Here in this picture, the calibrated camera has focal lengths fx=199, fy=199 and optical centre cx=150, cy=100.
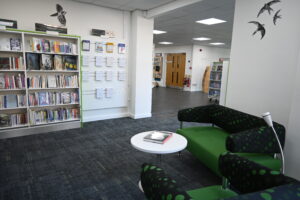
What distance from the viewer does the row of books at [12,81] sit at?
11.8 feet

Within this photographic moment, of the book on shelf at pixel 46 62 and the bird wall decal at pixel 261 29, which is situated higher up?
the bird wall decal at pixel 261 29

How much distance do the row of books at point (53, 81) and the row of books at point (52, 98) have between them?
0.16m

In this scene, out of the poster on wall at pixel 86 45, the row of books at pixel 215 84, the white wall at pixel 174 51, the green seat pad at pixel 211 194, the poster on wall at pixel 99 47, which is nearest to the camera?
the green seat pad at pixel 211 194

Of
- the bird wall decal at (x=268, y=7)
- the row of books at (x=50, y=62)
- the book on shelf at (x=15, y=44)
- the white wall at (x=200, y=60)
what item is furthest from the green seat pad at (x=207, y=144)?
the white wall at (x=200, y=60)

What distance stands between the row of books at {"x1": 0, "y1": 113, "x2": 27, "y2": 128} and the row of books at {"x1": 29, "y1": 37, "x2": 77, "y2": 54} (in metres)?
1.31

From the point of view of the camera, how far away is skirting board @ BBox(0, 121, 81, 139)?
374cm

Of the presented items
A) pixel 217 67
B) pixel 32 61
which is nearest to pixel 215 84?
pixel 217 67

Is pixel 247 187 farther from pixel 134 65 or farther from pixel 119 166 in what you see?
pixel 134 65

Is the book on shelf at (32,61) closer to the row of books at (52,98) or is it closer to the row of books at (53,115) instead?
the row of books at (52,98)

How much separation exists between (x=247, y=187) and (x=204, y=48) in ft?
35.8

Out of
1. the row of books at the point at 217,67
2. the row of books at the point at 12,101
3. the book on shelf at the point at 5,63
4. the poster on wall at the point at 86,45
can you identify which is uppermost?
the poster on wall at the point at 86,45

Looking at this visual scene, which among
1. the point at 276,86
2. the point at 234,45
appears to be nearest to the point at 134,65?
the point at 234,45

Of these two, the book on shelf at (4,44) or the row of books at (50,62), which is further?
the row of books at (50,62)

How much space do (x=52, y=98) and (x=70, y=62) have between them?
84 cm
